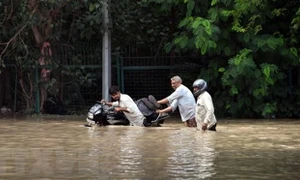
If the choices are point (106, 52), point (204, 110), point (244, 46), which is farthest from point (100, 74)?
point (204, 110)

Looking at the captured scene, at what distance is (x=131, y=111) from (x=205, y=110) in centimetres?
227

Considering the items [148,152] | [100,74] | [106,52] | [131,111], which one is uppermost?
[106,52]

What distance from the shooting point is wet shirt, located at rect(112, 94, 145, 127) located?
56.4 feet

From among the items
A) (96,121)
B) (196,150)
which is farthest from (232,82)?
(196,150)

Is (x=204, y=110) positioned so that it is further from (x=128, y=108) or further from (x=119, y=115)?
(x=119, y=115)

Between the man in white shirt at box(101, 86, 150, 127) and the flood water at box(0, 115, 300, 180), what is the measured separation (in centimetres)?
36

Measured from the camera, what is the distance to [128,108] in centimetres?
1720

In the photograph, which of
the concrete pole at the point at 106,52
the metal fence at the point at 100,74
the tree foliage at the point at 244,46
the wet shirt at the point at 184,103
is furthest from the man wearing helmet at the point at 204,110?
the metal fence at the point at 100,74

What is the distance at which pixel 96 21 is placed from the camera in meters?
22.0

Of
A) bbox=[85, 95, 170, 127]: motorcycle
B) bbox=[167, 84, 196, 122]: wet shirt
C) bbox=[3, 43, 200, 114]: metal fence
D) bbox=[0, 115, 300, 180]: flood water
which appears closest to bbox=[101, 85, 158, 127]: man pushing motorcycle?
bbox=[85, 95, 170, 127]: motorcycle

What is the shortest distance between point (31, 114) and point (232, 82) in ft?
23.4

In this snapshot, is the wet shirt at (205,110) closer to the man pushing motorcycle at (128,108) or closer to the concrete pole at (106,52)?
the man pushing motorcycle at (128,108)

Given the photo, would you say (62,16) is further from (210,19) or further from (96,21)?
(210,19)

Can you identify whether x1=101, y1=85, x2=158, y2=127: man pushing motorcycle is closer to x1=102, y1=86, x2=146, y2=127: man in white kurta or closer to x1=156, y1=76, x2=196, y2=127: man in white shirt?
x1=102, y1=86, x2=146, y2=127: man in white kurta
